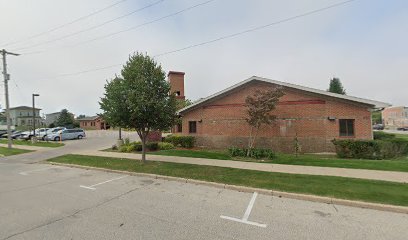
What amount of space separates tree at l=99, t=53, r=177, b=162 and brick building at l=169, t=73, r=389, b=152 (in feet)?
24.4

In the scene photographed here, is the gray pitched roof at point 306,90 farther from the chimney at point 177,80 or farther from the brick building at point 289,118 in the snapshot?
the chimney at point 177,80

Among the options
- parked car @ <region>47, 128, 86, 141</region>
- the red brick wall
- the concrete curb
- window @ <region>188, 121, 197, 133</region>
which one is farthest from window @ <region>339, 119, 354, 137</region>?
parked car @ <region>47, 128, 86, 141</region>

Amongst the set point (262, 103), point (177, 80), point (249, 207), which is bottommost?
point (249, 207)

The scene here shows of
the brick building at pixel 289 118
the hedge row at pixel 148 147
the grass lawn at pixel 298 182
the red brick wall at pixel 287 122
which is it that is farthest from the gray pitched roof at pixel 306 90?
the grass lawn at pixel 298 182

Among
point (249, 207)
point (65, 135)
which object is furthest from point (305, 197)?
point (65, 135)

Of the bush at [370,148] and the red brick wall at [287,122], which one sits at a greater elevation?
the red brick wall at [287,122]

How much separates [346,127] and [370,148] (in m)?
2.32

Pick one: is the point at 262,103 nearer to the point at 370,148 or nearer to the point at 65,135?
the point at 370,148

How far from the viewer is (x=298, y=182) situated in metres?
8.02

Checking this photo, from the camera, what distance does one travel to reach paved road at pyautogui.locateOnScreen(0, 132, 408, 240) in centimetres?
468

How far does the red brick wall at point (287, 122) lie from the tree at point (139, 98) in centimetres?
742

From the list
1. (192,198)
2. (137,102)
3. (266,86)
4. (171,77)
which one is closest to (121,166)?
(137,102)

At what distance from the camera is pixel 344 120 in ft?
49.3

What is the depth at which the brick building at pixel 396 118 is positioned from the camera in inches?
3254
